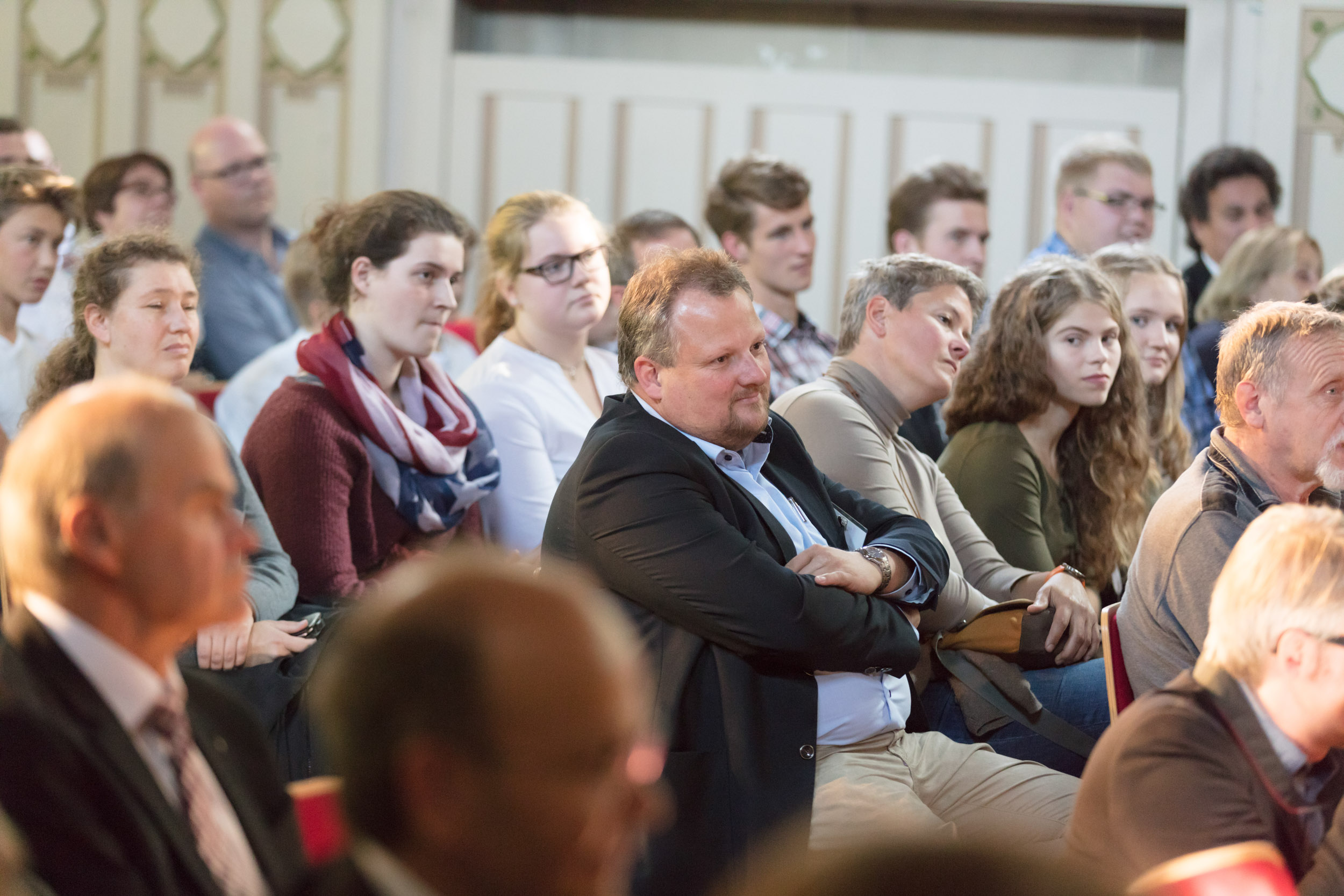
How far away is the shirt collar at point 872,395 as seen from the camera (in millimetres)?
2885

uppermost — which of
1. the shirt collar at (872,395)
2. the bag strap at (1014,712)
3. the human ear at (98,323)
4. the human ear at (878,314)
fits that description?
the human ear at (878,314)

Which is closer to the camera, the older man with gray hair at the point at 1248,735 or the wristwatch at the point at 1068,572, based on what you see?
the older man with gray hair at the point at 1248,735

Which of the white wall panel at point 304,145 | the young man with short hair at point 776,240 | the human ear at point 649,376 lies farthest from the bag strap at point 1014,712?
the white wall panel at point 304,145

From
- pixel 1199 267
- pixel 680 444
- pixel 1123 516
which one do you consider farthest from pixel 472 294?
pixel 680 444

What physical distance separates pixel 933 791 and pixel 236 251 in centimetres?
333

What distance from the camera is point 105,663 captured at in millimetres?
1217

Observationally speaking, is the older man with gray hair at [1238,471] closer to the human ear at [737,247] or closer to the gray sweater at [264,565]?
the gray sweater at [264,565]

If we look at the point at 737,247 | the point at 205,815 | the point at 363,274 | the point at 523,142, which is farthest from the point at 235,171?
the point at 205,815

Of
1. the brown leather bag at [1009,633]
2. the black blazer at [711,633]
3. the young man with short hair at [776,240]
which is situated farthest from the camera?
the young man with short hair at [776,240]

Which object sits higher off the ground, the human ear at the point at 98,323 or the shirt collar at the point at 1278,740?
the human ear at the point at 98,323

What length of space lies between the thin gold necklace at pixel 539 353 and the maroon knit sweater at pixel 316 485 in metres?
0.64

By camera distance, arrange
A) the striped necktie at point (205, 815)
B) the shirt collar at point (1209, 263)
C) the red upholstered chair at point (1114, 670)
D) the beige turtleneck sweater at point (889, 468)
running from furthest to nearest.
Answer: the shirt collar at point (1209, 263) < the beige turtleneck sweater at point (889, 468) < the red upholstered chair at point (1114, 670) < the striped necktie at point (205, 815)

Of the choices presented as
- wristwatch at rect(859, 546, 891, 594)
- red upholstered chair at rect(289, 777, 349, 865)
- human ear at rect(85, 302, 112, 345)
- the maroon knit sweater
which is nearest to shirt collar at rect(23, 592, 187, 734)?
red upholstered chair at rect(289, 777, 349, 865)

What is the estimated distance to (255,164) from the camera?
16.1 ft
